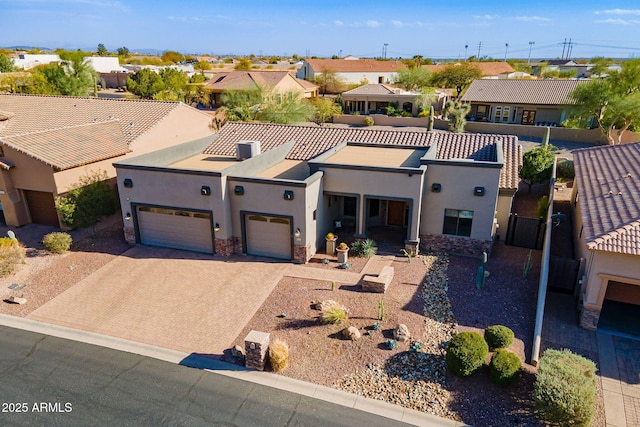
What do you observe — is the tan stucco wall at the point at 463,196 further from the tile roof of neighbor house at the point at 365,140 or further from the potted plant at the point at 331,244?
the potted plant at the point at 331,244

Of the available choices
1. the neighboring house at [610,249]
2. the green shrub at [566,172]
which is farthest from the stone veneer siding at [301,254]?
the green shrub at [566,172]

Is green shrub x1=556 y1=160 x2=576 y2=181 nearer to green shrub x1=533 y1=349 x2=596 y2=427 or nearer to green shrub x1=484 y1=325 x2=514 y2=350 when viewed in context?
green shrub x1=484 y1=325 x2=514 y2=350

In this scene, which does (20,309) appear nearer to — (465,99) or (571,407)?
(571,407)

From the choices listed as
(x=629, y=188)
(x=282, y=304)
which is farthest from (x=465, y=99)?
(x=282, y=304)

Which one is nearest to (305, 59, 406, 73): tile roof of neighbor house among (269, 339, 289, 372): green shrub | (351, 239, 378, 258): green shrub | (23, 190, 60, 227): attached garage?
(23, 190, 60, 227): attached garage

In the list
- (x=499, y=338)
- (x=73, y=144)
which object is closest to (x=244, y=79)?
(x=73, y=144)

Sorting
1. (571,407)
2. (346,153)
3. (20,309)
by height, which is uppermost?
(346,153)
